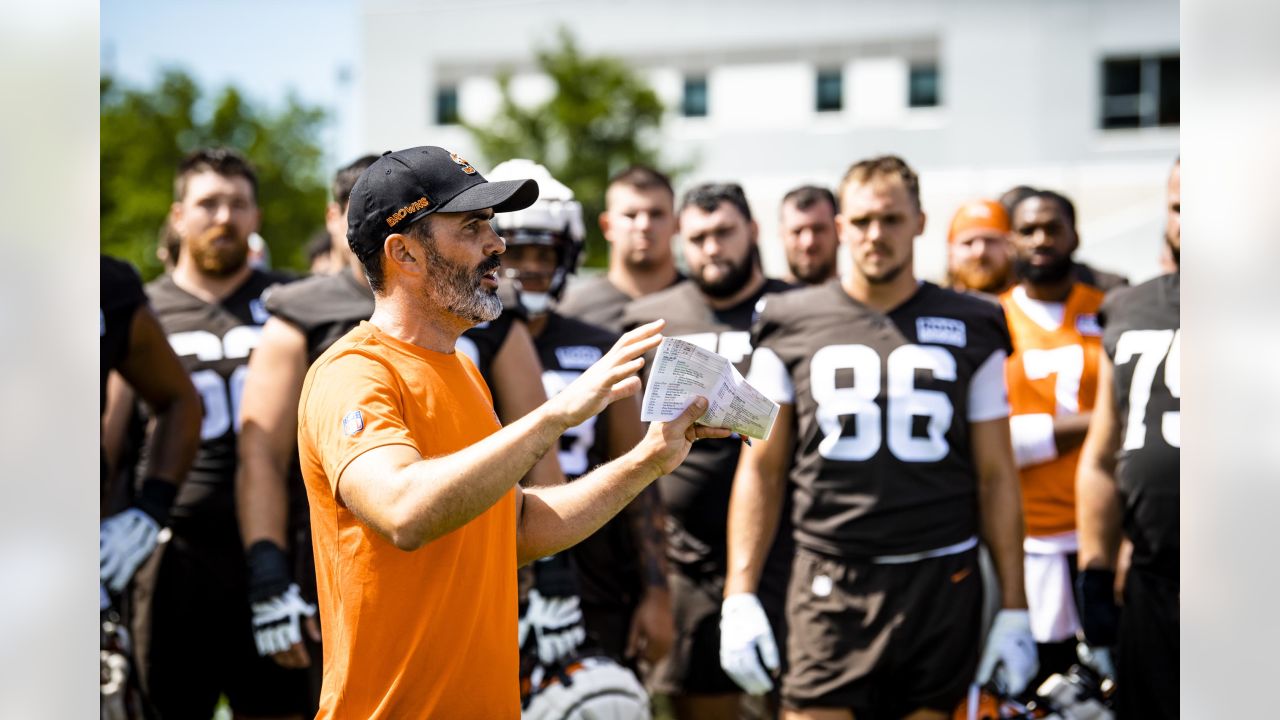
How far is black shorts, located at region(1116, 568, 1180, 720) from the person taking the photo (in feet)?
16.0

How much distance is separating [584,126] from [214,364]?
23.4 meters

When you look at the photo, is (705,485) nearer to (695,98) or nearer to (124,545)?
(124,545)

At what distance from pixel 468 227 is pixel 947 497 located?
2.41 meters

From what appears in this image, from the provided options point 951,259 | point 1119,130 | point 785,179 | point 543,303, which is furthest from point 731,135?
point 543,303

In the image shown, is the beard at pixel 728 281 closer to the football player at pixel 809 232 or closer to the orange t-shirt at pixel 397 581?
the football player at pixel 809 232

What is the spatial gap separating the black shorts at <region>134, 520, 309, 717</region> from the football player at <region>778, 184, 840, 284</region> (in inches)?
126

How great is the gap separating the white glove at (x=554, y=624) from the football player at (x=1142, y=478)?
206 cm

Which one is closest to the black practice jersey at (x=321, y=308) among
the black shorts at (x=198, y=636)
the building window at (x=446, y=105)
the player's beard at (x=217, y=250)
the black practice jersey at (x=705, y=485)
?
the player's beard at (x=217, y=250)

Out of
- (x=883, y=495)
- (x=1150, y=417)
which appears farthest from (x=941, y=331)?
(x=1150, y=417)

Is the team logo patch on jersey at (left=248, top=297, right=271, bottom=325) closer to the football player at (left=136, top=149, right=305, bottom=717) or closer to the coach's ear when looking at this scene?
the football player at (left=136, top=149, right=305, bottom=717)

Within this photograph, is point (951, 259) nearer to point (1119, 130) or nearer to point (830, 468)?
point (830, 468)

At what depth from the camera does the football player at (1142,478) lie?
16.0 feet

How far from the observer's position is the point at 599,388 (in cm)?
251

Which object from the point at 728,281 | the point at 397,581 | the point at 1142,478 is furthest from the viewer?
the point at 728,281
